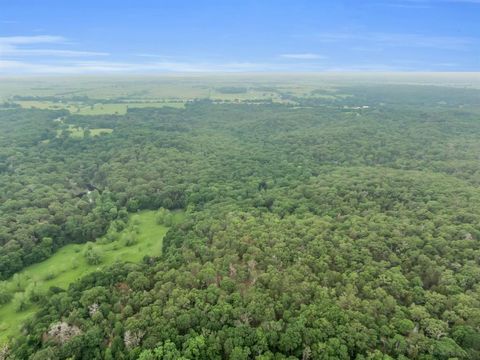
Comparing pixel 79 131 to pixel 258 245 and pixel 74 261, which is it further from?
pixel 258 245

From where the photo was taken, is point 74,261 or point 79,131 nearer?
point 74,261

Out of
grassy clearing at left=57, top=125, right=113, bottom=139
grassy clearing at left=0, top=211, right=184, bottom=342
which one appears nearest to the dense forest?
grassy clearing at left=0, top=211, right=184, bottom=342

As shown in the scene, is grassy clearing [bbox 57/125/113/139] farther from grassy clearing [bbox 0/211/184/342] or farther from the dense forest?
grassy clearing [bbox 0/211/184/342]

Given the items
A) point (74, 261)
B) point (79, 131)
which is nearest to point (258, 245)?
point (74, 261)

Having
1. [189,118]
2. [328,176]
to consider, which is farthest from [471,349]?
[189,118]

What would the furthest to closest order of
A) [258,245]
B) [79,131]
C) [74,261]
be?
[79,131], [74,261], [258,245]

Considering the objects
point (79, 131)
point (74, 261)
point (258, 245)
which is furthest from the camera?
point (79, 131)

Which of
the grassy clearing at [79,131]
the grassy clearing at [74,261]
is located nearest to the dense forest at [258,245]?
the grassy clearing at [74,261]

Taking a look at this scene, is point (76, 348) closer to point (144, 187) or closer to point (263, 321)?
point (263, 321)
